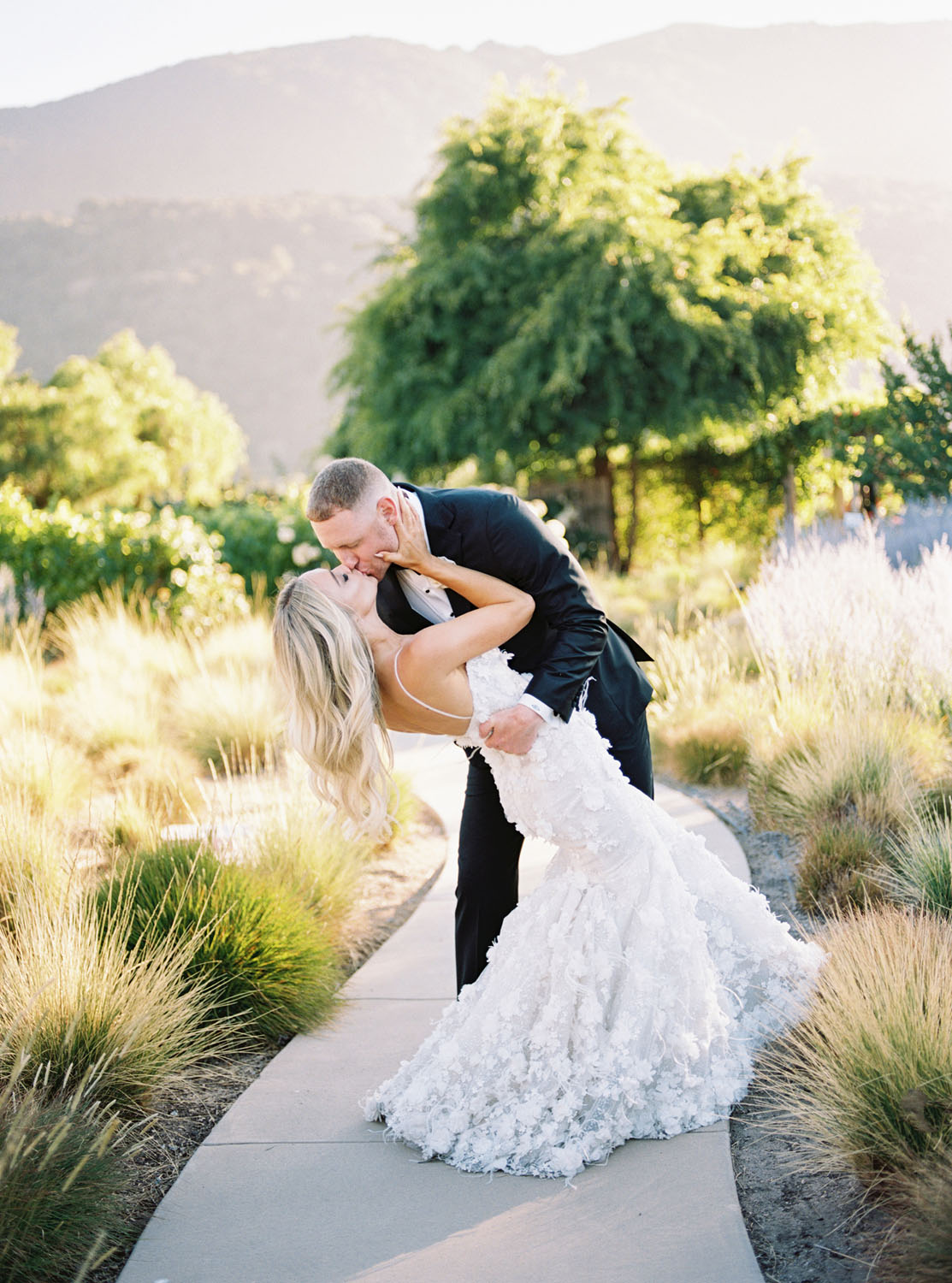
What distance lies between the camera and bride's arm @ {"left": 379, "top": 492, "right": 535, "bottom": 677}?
2.73m

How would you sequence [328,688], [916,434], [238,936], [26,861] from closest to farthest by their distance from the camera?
[328,688], [238,936], [26,861], [916,434]

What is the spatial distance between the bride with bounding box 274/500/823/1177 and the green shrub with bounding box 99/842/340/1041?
71 centimetres

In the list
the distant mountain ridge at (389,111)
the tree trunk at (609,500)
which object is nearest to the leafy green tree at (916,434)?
the tree trunk at (609,500)

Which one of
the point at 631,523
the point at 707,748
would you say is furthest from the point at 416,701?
the point at 631,523

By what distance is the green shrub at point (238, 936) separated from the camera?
145 inches

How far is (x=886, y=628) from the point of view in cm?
600

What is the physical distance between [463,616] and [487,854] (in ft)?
2.83

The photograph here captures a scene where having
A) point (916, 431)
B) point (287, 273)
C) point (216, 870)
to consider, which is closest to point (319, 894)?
point (216, 870)

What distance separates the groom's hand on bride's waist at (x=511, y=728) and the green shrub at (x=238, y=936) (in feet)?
4.44

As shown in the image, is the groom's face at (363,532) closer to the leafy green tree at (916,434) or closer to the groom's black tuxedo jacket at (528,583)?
the groom's black tuxedo jacket at (528,583)

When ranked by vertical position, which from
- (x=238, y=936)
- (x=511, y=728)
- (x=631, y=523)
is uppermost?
(x=511, y=728)

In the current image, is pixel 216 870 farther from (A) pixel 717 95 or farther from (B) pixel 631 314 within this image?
(A) pixel 717 95

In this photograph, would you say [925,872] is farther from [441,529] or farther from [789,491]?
[789,491]

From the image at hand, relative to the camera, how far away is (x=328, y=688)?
8.80 feet
